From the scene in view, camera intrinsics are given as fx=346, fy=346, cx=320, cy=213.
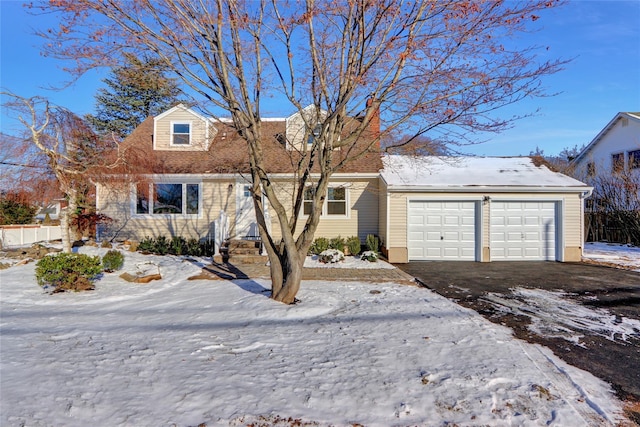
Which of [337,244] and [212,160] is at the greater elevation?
[212,160]

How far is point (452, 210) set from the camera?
11.6m

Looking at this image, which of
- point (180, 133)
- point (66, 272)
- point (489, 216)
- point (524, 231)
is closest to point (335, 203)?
point (489, 216)

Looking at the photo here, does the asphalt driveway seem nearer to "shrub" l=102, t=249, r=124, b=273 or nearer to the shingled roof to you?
the shingled roof

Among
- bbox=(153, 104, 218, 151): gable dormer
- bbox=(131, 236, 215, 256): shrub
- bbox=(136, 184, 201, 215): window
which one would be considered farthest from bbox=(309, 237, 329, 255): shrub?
bbox=(153, 104, 218, 151): gable dormer

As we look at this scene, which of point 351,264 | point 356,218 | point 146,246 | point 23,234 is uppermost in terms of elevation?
point 356,218

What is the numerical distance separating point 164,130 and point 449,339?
13.1 meters

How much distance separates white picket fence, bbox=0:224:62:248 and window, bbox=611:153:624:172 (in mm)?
25277

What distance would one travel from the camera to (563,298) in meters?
6.70

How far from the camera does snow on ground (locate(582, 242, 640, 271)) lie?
1092 cm

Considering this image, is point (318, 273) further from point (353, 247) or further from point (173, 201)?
point (173, 201)

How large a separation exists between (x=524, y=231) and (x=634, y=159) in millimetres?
11642

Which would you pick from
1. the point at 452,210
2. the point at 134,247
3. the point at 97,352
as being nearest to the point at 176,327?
the point at 97,352

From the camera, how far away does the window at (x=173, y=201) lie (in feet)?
42.6

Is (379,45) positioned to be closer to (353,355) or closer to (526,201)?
(353,355)
